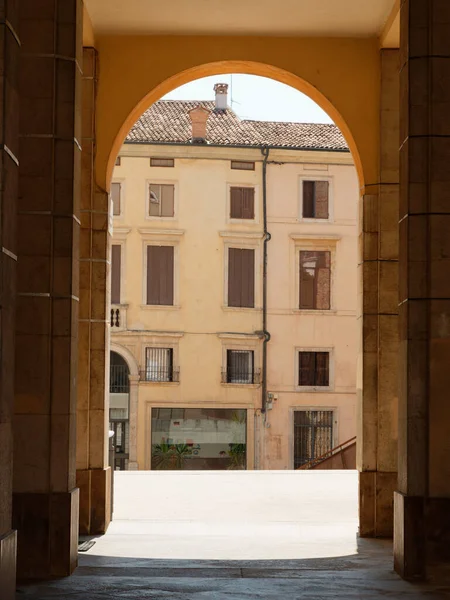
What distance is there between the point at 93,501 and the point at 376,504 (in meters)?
3.04

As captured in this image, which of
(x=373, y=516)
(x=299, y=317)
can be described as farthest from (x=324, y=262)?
(x=373, y=516)

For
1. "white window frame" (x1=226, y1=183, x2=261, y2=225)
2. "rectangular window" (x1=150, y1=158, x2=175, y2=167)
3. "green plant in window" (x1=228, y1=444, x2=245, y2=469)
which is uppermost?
"rectangular window" (x1=150, y1=158, x2=175, y2=167)

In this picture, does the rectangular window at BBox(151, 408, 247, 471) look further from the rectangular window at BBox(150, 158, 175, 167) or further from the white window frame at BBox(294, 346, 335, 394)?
the rectangular window at BBox(150, 158, 175, 167)

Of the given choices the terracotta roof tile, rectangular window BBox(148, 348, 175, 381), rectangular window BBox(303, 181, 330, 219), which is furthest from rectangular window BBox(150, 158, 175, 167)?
rectangular window BBox(148, 348, 175, 381)

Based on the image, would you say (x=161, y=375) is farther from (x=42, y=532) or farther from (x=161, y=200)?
(x=42, y=532)

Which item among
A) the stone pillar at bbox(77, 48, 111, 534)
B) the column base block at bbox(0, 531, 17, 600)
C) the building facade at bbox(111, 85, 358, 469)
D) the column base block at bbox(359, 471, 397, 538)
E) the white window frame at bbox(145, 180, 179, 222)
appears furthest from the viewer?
the white window frame at bbox(145, 180, 179, 222)

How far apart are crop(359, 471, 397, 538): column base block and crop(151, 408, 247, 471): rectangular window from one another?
78.0ft

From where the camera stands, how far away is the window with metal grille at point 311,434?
35625 millimetres

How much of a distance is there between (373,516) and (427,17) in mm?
5514

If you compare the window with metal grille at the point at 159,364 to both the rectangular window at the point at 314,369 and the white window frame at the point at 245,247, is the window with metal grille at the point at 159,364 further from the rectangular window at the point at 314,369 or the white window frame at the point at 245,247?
the rectangular window at the point at 314,369

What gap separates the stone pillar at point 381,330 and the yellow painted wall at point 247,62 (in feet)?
0.51

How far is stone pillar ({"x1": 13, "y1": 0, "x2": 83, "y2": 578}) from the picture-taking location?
842cm

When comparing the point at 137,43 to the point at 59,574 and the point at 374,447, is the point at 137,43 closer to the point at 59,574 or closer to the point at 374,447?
the point at 374,447

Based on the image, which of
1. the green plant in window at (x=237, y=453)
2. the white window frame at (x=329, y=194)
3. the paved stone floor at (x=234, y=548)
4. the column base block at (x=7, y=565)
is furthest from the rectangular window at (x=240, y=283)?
the column base block at (x=7, y=565)
